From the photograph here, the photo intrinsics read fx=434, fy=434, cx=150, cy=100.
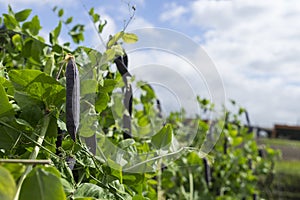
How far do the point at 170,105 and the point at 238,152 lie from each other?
132 centimetres

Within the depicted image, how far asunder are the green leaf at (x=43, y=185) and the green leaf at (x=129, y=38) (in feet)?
0.97

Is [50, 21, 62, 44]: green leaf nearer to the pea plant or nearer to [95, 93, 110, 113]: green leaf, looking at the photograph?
the pea plant

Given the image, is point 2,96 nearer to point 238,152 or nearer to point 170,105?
point 170,105

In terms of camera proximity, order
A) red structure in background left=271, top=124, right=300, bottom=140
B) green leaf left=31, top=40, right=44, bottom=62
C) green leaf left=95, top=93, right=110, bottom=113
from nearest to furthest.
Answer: green leaf left=95, top=93, right=110, bottom=113 → green leaf left=31, top=40, right=44, bottom=62 → red structure in background left=271, top=124, right=300, bottom=140

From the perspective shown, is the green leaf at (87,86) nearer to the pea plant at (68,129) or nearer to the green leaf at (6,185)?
the pea plant at (68,129)

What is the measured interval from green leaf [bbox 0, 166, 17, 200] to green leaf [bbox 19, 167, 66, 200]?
0.01 m

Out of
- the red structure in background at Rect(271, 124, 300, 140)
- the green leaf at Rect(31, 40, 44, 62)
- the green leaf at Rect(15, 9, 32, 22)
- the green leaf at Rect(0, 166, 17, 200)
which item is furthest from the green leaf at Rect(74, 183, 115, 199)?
the red structure in background at Rect(271, 124, 300, 140)

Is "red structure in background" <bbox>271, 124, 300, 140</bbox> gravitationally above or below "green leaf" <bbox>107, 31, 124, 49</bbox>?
above

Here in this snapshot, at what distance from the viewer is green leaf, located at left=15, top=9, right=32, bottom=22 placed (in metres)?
0.77

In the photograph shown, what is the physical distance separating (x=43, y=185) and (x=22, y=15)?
0.57 meters

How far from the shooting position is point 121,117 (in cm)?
67

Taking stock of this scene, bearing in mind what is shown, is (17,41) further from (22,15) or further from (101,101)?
(101,101)

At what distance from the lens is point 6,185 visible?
0.26 meters

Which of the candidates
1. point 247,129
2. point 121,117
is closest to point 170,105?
point 121,117
